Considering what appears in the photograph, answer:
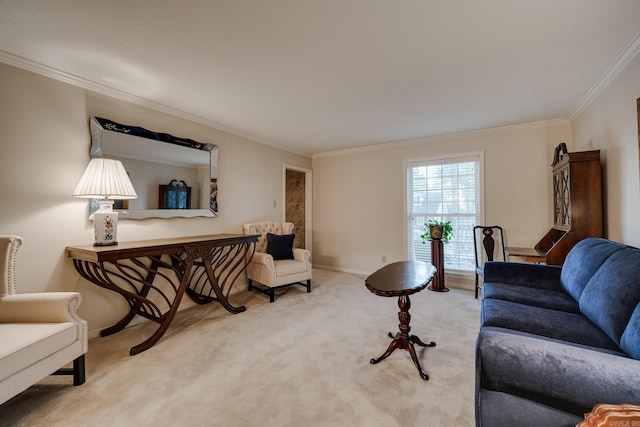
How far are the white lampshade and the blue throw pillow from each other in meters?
1.82

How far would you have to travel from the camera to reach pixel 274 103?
Answer: 2863mm

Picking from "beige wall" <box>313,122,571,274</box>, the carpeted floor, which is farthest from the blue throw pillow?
"beige wall" <box>313,122,571,274</box>

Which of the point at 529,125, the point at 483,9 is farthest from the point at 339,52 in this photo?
the point at 529,125

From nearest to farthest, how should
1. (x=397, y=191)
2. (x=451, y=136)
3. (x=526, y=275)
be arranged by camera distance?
(x=526, y=275) < (x=451, y=136) < (x=397, y=191)

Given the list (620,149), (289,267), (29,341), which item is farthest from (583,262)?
(29,341)

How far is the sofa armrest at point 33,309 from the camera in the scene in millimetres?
1635

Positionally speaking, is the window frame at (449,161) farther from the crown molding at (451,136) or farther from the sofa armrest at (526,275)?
the sofa armrest at (526,275)

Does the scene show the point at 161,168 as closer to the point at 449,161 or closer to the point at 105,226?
the point at 105,226

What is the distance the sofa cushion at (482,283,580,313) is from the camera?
178 cm

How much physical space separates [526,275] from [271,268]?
2586mm

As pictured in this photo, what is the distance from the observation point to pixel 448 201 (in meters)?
4.07

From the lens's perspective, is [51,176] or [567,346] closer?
[567,346]

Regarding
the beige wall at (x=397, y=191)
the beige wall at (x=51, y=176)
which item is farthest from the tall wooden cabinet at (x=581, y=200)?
the beige wall at (x=51, y=176)

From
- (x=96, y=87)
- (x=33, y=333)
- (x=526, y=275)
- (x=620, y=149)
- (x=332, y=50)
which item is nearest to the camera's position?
(x=33, y=333)
